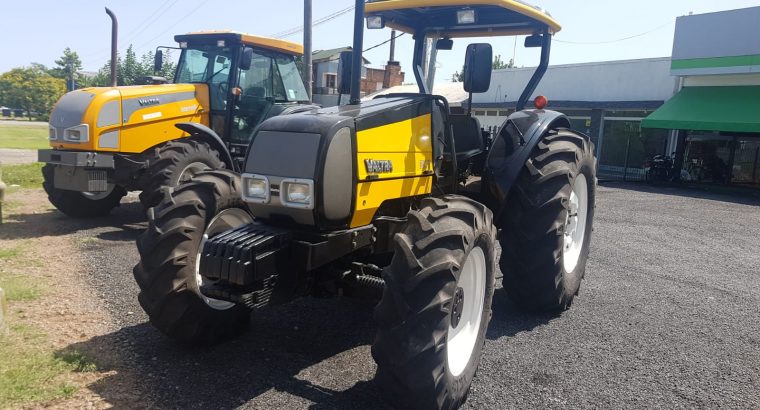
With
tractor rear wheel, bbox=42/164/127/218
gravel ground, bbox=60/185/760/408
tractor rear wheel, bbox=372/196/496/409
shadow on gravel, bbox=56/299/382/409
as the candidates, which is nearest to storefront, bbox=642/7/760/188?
gravel ground, bbox=60/185/760/408

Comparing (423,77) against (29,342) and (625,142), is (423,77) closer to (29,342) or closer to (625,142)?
(29,342)

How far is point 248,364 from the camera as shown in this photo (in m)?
3.82

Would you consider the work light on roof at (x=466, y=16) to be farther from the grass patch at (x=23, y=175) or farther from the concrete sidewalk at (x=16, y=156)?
the concrete sidewalk at (x=16, y=156)

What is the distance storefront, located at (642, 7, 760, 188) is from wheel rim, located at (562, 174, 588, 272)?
45.9 ft

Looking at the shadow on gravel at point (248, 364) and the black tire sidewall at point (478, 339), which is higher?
the black tire sidewall at point (478, 339)

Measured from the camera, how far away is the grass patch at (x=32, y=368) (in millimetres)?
3316

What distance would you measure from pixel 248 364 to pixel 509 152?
2580 mm

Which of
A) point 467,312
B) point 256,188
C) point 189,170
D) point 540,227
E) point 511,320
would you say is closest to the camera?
point 256,188

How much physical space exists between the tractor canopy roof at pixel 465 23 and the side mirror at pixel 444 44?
0.05m

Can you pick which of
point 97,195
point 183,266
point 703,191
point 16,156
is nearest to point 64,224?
point 97,195

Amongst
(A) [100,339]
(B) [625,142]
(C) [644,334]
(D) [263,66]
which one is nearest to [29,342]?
(A) [100,339]

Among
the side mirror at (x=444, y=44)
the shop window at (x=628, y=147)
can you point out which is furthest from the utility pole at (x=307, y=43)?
the shop window at (x=628, y=147)

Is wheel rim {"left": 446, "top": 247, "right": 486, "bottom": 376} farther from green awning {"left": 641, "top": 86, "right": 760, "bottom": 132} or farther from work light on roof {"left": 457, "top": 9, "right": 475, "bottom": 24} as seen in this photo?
green awning {"left": 641, "top": 86, "right": 760, "bottom": 132}

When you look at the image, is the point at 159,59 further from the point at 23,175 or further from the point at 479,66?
the point at 479,66
